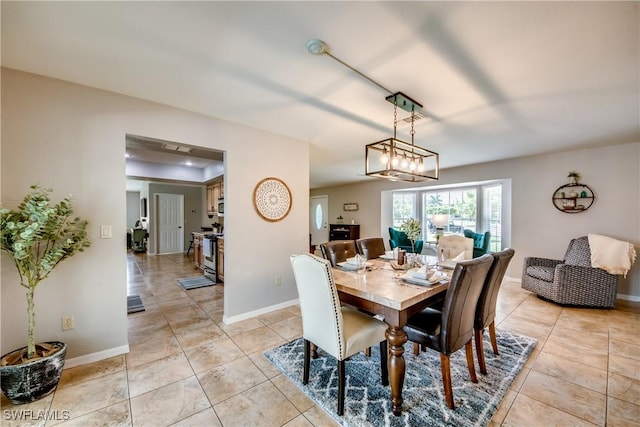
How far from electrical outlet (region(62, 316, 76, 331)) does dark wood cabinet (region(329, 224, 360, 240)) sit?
254 inches

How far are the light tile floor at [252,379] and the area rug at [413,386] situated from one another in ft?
0.28

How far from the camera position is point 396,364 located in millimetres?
1629

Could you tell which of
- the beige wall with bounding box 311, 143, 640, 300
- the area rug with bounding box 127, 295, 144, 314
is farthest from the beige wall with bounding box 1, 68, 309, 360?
the beige wall with bounding box 311, 143, 640, 300

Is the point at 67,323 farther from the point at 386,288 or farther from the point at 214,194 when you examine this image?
the point at 214,194

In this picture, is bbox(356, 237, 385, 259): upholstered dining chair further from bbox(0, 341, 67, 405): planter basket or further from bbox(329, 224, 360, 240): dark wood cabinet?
bbox(329, 224, 360, 240): dark wood cabinet

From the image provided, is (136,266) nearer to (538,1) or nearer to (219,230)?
(219,230)

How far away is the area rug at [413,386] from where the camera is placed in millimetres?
1604

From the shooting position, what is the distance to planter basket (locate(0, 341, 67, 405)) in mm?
1636

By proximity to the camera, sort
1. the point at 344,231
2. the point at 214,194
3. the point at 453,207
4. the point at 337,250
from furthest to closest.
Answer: the point at 344,231 → the point at 214,194 → the point at 453,207 → the point at 337,250

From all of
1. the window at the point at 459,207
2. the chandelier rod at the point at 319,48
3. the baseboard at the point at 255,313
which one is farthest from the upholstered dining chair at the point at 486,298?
the window at the point at 459,207

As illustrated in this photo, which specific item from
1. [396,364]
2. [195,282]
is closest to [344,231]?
[195,282]

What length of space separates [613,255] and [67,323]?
6.15 metres

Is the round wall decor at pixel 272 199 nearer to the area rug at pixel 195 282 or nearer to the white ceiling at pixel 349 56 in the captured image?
the white ceiling at pixel 349 56

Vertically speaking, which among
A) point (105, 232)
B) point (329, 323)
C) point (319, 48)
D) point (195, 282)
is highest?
point (319, 48)
